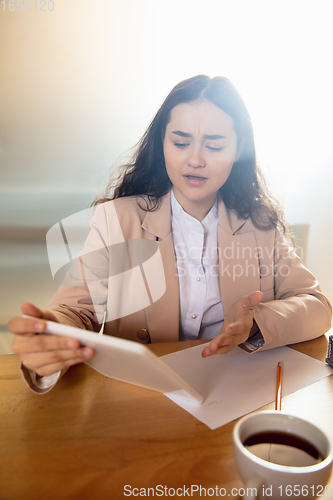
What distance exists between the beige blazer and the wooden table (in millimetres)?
351

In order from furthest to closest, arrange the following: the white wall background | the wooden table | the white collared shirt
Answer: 1. the white wall background
2. the white collared shirt
3. the wooden table

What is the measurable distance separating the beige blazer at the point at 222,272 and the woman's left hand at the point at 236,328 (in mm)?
185

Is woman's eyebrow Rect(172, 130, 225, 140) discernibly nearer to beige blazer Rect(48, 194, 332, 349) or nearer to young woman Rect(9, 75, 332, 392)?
young woman Rect(9, 75, 332, 392)

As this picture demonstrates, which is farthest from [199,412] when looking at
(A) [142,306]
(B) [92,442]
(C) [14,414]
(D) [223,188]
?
(D) [223,188]

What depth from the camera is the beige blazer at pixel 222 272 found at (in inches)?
41.4

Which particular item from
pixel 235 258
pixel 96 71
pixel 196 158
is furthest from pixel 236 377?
pixel 96 71

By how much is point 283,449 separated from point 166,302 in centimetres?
74

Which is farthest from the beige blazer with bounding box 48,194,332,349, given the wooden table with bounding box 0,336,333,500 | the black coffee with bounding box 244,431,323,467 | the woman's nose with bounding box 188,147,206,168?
the black coffee with bounding box 244,431,323,467

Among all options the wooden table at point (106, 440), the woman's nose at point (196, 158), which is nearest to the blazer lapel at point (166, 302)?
the woman's nose at point (196, 158)

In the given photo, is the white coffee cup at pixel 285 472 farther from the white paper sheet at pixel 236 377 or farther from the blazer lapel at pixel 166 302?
the blazer lapel at pixel 166 302

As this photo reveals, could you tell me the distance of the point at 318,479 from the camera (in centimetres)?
34

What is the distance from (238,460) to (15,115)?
1534 millimetres

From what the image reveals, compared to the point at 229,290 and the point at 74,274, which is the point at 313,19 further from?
the point at 74,274

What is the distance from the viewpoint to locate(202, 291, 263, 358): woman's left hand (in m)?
0.71
